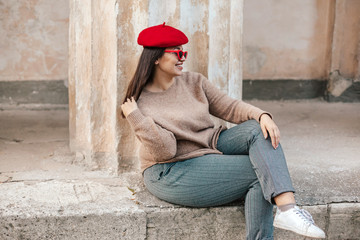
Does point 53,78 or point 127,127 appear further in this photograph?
point 53,78

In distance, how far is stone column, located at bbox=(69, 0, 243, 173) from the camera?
3342 mm


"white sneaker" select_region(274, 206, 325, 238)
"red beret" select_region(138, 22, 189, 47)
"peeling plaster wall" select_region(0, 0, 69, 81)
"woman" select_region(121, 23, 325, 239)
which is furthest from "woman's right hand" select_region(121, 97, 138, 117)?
"peeling plaster wall" select_region(0, 0, 69, 81)

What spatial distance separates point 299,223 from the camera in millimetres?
2605

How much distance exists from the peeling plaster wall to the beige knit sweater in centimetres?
371

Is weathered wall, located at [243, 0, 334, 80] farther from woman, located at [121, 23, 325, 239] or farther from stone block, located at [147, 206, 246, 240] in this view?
stone block, located at [147, 206, 246, 240]

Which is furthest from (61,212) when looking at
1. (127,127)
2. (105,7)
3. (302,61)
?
(302,61)

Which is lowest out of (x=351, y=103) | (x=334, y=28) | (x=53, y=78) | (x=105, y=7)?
(x=351, y=103)

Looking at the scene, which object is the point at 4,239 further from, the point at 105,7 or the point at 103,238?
the point at 105,7

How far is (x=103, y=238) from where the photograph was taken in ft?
9.44

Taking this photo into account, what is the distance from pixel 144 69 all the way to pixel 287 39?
480 cm

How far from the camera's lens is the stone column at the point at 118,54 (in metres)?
3.34

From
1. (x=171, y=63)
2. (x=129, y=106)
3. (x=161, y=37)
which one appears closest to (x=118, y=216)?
(x=129, y=106)

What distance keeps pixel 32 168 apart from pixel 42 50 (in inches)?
125

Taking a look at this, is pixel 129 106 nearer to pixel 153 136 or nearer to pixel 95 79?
pixel 153 136
